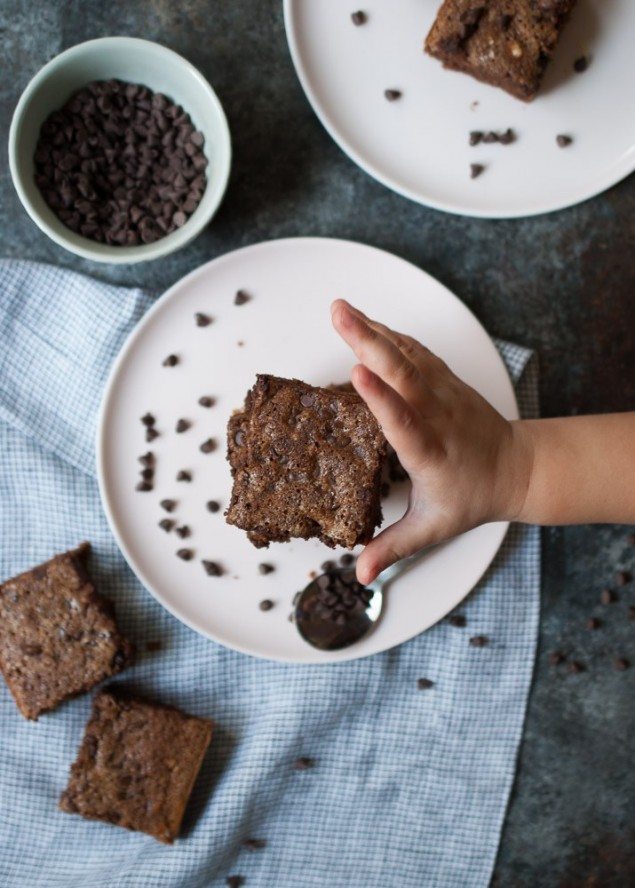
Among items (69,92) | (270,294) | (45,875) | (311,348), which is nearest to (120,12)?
(69,92)

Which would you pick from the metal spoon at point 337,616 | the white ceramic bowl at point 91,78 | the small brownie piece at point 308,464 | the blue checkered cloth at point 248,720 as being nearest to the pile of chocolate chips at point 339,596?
the metal spoon at point 337,616

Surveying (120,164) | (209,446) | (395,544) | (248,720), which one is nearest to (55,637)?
(248,720)

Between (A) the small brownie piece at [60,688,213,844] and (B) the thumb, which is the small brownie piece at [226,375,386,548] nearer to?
(B) the thumb

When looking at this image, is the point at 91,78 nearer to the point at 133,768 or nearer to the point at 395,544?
the point at 395,544

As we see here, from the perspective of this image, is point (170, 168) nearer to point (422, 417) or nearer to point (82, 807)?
point (422, 417)

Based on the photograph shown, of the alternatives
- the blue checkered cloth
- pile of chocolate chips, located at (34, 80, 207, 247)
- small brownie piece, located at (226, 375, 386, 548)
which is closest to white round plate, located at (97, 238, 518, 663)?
the blue checkered cloth

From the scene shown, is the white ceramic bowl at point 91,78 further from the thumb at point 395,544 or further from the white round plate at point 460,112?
the thumb at point 395,544
